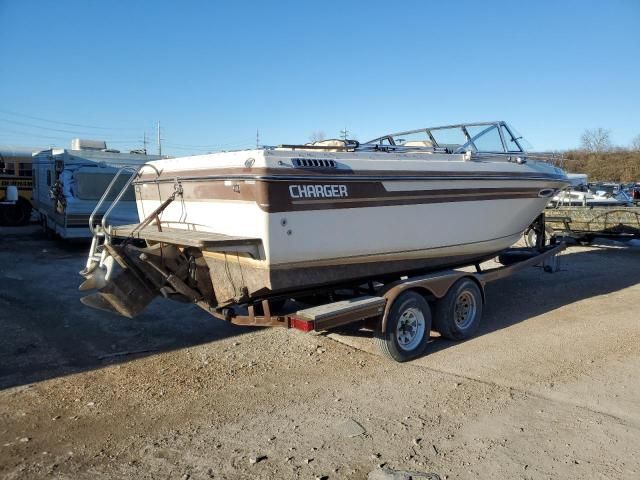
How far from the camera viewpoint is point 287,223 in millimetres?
4848

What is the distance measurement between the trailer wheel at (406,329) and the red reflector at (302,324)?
0.89m

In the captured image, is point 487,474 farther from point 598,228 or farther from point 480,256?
point 598,228

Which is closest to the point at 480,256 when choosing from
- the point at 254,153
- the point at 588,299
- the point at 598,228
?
the point at 588,299

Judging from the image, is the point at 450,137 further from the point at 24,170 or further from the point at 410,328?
the point at 24,170

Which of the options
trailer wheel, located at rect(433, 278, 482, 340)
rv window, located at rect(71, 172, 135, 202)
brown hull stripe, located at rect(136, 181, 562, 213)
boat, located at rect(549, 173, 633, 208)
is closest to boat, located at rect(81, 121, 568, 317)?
brown hull stripe, located at rect(136, 181, 562, 213)

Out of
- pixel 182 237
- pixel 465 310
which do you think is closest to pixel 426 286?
pixel 465 310

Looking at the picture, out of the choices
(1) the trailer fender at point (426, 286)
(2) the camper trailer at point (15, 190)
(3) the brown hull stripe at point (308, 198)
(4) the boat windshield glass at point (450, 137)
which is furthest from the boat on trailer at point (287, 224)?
(2) the camper trailer at point (15, 190)

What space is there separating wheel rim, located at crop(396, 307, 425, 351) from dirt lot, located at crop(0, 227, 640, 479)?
0.24m

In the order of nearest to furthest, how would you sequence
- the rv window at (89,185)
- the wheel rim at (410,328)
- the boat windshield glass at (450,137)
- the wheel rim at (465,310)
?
1. the wheel rim at (410,328)
2. the wheel rim at (465,310)
3. the boat windshield glass at (450,137)
4. the rv window at (89,185)

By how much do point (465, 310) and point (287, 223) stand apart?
283 cm

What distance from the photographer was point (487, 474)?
347 centimetres

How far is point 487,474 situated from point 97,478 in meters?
2.45

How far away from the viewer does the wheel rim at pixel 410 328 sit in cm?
572

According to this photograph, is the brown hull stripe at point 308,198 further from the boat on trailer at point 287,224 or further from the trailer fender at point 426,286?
the trailer fender at point 426,286
